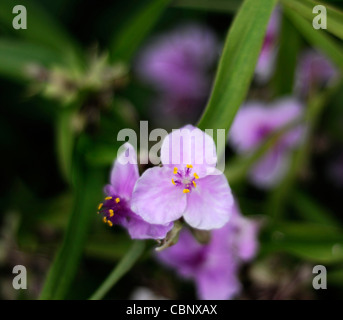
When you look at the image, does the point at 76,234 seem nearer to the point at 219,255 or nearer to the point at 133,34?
the point at 219,255

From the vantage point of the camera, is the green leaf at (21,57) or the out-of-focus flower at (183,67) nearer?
the green leaf at (21,57)

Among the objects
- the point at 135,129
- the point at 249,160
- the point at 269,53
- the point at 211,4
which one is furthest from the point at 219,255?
the point at 211,4

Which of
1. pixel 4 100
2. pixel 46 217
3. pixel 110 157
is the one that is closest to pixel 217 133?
pixel 110 157

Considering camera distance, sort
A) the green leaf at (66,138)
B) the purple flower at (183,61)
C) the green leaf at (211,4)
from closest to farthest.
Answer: the green leaf at (66,138), the green leaf at (211,4), the purple flower at (183,61)

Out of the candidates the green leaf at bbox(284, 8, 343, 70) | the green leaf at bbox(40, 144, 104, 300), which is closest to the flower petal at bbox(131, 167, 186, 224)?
the green leaf at bbox(40, 144, 104, 300)

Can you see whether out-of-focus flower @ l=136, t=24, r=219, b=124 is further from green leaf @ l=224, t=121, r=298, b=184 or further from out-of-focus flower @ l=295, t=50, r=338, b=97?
green leaf @ l=224, t=121, r=298, b=184

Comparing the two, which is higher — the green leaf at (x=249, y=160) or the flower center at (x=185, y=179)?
the green leaf at (x=249, y=160)

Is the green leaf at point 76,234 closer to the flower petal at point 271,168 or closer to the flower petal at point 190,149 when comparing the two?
the flower petal at point 190,149

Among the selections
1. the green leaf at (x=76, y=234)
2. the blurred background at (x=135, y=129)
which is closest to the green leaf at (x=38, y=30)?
the blurred background at (x=135, y=129)
